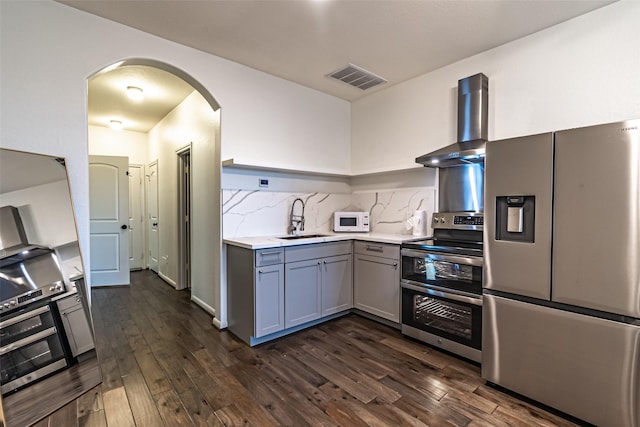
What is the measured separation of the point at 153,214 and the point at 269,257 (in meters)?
3.98

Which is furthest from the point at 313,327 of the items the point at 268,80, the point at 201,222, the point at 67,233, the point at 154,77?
the point at 154,77

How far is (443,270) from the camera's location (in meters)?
2.69

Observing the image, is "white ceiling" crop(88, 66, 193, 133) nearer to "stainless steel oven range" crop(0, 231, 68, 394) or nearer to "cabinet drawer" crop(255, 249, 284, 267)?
"stainless steel oven range" crop(0, 231, 68, 394)

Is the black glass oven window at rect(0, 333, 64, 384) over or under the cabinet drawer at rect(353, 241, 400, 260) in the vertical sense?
under

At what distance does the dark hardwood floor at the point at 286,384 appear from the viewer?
1.83m

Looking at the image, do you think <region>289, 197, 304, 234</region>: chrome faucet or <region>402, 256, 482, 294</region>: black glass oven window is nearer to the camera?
<region>402, 256, 482, 294</region>: black glass oven window

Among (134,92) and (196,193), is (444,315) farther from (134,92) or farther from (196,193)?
(134,92)

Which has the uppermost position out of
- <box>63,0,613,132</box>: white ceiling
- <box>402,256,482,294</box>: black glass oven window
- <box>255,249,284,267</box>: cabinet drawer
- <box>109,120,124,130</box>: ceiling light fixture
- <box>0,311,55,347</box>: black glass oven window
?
<box>63,0,613,132</box>: white ceiling

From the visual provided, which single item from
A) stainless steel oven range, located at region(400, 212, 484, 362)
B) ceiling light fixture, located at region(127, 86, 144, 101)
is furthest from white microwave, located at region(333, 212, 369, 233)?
ceiling light fixture, located at region(127, 86, 144, 101)

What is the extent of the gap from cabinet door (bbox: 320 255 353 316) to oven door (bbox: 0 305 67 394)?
215 cm

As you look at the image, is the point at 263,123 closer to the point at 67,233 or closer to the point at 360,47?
the point at 360,47

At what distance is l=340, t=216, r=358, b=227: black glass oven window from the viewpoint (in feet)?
12.4

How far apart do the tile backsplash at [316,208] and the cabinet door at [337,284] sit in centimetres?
75

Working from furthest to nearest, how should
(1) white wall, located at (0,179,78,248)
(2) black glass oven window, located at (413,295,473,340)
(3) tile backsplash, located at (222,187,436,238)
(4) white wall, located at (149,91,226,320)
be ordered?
(4) white wall, located at (149,91,226,320), (3) tile backsplash, located at (222,187,436,238), (2) black glass oven window, located at (413,295,473,340), (1) white wall, located at (0,179,78,248)
